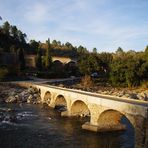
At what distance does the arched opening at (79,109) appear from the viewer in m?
34.6

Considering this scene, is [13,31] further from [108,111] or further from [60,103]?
[108,111]

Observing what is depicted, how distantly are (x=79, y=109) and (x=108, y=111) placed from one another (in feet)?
30.7

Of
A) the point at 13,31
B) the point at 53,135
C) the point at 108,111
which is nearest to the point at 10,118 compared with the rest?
the point at 53,135

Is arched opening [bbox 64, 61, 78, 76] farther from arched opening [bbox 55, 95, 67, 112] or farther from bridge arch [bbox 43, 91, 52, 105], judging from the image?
arched opening [bbox 55, 95, 67, 112]

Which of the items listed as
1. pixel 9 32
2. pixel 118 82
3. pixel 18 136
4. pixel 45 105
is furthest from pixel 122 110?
pixel 9 32

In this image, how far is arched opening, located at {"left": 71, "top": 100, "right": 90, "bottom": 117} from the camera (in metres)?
34.6

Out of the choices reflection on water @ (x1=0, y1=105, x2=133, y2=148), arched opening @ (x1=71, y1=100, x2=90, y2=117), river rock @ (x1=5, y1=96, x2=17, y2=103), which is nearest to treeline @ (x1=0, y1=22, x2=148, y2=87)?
river rock @ (x1=5, y1=96, x2=17, y2=103)

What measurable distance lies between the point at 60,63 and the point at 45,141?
239 ft

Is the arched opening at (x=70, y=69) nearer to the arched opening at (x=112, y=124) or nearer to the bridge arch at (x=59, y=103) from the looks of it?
the bridge arch at (x=59, y=103)

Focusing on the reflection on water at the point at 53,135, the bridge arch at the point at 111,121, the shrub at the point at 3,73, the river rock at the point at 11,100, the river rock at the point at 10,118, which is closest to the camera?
the reflection on water at the point at 53,135

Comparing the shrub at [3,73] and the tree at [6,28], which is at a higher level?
the tree at [6,28]

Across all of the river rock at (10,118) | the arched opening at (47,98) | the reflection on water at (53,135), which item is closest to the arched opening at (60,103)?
the arched opening at (47,98)

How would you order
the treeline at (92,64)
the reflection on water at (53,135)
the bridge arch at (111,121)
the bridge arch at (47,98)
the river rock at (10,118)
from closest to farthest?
the reflection on water at (53,135) → the bridge arch at (111,121) → the river rock at (10,118) → the bridge arch at (47,98) → the treeline at (92,64)

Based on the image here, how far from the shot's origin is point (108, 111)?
26.5 meters
